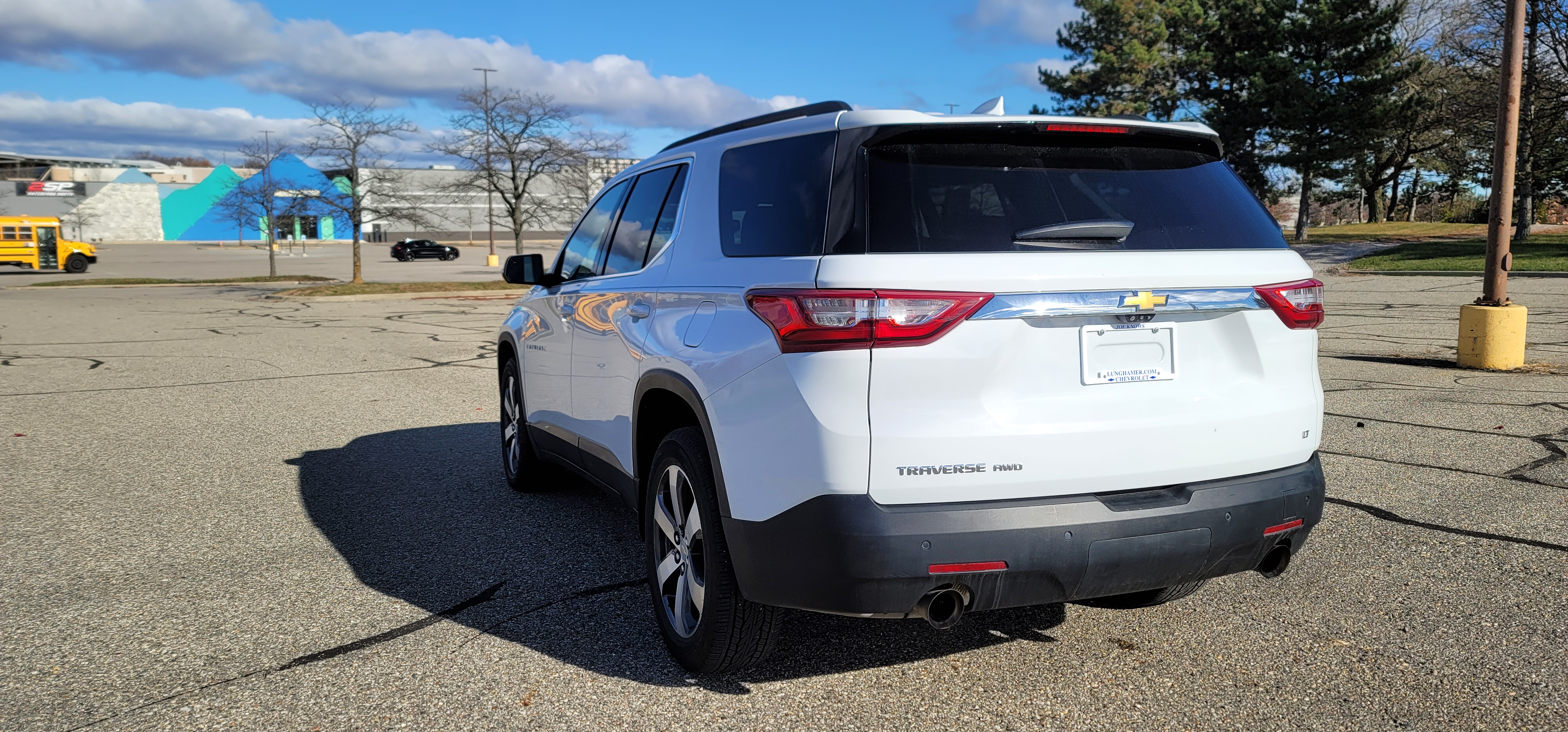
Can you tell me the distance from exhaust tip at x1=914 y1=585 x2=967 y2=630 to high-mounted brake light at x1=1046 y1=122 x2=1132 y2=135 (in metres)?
1.34

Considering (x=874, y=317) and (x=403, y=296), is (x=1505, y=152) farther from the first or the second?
(x=403, y=296)

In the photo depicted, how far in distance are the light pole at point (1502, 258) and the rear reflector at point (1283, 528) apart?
8.46 meters

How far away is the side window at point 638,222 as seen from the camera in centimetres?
425

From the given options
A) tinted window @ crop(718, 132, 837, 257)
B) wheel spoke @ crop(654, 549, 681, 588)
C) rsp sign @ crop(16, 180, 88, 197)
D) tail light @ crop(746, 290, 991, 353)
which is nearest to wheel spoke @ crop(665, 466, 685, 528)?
wheel spoke @ crop(654, 549, 681, 588)

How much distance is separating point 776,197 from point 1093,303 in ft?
3.25

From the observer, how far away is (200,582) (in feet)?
14.7

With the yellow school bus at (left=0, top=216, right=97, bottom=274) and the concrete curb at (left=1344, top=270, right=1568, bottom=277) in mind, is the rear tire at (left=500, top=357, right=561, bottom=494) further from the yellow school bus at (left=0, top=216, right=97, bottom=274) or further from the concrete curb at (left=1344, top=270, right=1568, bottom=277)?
the yellow school bus at (left=0, top=216, right=97, bottom=274)

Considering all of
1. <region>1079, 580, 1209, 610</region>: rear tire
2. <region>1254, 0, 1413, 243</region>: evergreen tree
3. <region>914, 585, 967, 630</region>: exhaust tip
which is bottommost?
<region>1079, 580, 1209, 610</region>: rear tire

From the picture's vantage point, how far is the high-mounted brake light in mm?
3111

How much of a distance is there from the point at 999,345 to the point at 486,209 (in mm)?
102819

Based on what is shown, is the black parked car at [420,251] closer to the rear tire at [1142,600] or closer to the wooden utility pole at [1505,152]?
the wooden utility pole at [1505,152]

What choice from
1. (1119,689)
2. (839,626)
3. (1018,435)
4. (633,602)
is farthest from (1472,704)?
(633,602)

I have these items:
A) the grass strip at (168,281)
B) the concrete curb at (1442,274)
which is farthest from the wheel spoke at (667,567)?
the grass strip at (168,281)

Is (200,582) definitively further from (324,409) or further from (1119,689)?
(324,409)
